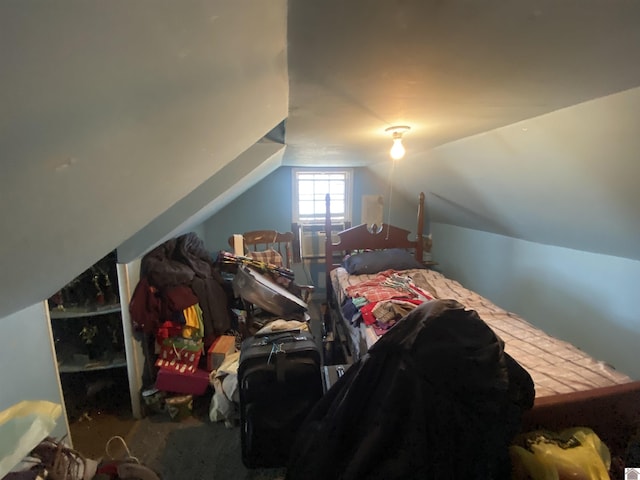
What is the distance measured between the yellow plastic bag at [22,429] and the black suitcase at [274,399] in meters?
0.84

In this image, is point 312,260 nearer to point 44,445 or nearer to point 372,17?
point 44,445

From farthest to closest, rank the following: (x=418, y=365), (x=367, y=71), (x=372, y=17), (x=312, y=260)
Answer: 1. (x=312, y=260)
2. (x=418, y=365)
3. (x=367, y=71)
4. (x=372, y=17)

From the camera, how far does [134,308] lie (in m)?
2.20

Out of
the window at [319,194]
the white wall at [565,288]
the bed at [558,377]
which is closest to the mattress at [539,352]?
the bed at [558,377]

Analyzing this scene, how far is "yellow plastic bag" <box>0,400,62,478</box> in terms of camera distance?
0.92 metres

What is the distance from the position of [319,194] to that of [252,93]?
10.7 ft

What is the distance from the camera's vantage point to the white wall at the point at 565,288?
225cm

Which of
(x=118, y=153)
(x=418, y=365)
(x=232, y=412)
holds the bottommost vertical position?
(x=232, y=412)

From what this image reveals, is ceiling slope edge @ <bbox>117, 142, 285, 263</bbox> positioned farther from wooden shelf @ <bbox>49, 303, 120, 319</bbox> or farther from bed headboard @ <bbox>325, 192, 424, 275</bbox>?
bed headboard @ <bbox>325, 192, 424, 275</bbox>

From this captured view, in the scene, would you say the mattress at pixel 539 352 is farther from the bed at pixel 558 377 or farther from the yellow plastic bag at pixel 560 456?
the yellow plastic bag at pixel 560 456

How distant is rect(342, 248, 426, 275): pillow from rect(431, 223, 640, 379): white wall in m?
0.82

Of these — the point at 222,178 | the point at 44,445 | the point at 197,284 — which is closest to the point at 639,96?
the point at 222,178

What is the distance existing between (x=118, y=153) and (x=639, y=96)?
1654mm

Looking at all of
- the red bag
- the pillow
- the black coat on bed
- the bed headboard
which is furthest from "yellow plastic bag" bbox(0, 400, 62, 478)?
the bed headboard
